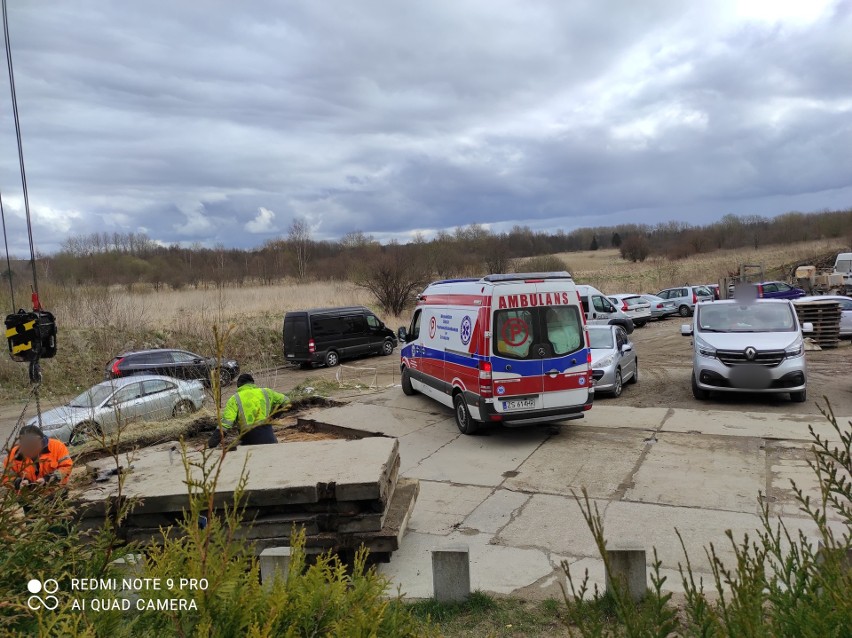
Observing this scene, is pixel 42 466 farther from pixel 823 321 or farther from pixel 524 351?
pixel 823 321

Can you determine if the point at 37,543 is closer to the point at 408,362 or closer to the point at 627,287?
the point at 408,362

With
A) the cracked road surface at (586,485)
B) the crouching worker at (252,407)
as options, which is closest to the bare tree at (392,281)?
the cracked road surface at (586,485)

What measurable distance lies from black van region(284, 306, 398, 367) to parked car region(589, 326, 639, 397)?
12.9m

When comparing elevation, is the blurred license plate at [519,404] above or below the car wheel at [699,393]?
above

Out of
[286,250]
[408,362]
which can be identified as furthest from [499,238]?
[408,362]

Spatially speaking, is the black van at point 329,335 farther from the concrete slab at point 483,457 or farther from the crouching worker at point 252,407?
the crouching worker at point 252,407

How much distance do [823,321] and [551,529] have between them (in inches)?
695

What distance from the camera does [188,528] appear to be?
2.46 metres

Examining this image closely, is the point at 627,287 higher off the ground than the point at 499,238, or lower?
lower

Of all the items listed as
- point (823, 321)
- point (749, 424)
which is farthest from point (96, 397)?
point (823, 321)

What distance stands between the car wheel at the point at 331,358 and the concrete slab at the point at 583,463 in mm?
15159

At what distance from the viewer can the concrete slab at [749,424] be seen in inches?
382

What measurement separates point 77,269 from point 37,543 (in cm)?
4593

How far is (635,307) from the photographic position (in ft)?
97.0
